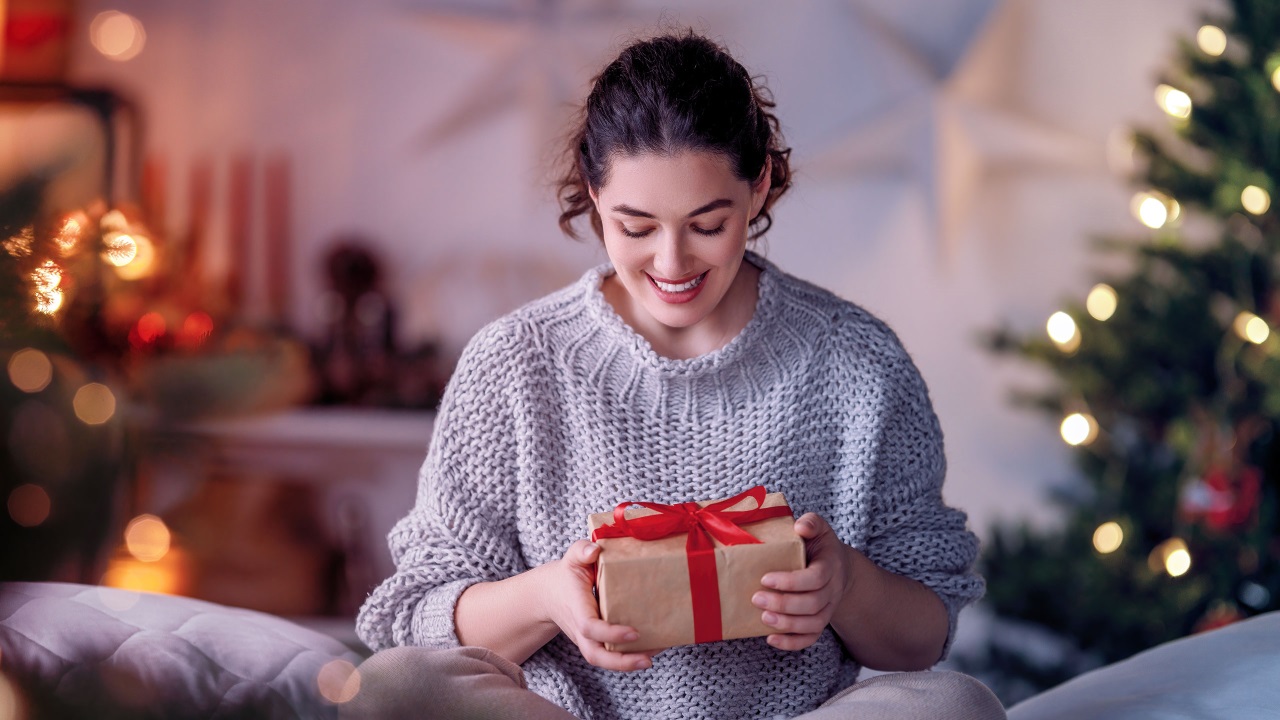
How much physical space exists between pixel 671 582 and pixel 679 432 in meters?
0.31

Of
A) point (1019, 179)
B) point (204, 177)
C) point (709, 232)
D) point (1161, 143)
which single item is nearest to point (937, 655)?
point (709, 232)

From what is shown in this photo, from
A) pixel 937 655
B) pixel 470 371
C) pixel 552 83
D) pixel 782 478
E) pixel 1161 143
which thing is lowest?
pixel 937 655

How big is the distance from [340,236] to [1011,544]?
210 cm

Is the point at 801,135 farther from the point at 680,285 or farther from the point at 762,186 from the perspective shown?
the point at 680,285

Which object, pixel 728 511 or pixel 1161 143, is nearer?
pixel 728 511

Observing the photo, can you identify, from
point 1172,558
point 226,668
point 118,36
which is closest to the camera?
point 226,668

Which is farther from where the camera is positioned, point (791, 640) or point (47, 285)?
point (791, 640)

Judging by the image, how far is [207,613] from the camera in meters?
1.31

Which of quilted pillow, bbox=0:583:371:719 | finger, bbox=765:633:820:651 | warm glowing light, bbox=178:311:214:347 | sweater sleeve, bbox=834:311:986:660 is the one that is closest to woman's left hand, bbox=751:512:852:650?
finger, bbox=765:633:820:651

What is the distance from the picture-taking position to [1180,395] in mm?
2291

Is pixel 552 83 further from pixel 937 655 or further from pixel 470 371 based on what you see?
pixel 937 655

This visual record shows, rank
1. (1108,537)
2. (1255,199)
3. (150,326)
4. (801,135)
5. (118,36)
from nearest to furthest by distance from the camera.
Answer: (1255,199) < (1108,537) < (150,326) < (801,135) < (118,36)

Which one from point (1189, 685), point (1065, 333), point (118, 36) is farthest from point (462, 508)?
point (118, 36)

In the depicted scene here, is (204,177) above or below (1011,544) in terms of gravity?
above
